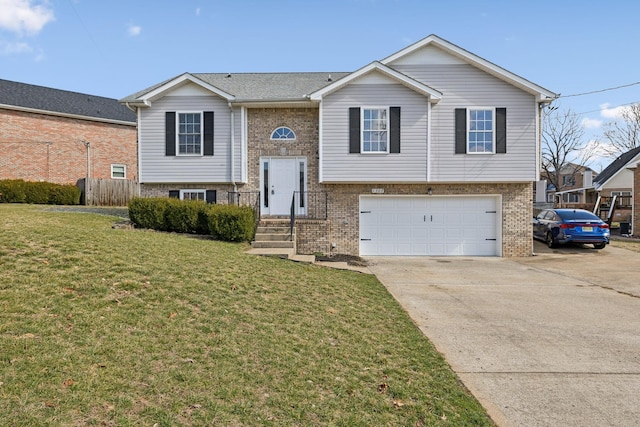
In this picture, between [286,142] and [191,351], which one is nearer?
[191,351]

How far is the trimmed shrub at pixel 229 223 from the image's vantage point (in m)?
11.8

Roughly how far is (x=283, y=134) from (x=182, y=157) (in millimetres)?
3694

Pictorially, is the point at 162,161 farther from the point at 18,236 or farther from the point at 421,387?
the point at 421,387

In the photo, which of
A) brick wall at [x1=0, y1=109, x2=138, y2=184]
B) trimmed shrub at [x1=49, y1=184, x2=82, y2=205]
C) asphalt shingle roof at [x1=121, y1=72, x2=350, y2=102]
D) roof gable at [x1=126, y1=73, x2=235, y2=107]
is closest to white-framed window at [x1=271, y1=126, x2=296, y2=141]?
asphalt shingle roof at [x1=121, y1=72, x2=350, y2=102]

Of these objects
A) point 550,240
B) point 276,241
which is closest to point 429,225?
point 550,240

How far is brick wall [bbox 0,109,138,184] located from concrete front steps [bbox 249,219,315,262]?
14122 millimetres

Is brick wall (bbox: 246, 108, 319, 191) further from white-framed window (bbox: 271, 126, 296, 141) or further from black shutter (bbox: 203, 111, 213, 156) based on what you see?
black shutter (bbox: 203, 111, 213, 156)

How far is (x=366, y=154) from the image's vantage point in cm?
1399

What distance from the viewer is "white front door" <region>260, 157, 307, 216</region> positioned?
14828 mm

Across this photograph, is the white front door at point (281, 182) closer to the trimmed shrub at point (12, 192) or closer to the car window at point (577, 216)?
the car window at point (577, 216)

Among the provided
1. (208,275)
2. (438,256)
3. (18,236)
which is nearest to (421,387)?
(208,275)

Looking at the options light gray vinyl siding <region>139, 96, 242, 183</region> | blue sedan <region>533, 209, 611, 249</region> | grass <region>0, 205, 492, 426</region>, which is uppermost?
light gray vinyl siding <region>139, 96, 242, 183</region>

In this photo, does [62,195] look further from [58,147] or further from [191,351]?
[191,351]

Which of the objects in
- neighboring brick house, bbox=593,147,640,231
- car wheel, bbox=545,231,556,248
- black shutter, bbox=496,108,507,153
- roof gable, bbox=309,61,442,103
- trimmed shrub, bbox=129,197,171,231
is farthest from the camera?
neighboring brick house, bbox=593,147,640,231
